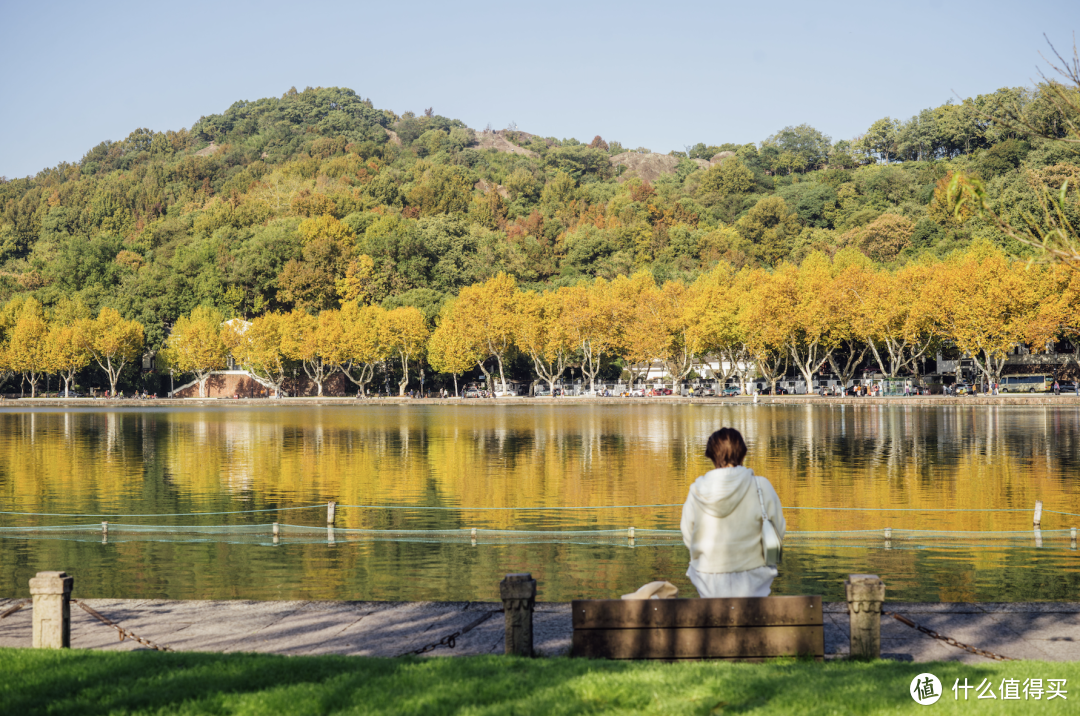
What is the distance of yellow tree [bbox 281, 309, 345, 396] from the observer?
10375 cm

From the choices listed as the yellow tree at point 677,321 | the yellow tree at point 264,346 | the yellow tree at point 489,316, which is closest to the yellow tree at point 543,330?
the yellow tree at point 489,316

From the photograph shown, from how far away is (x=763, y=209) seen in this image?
450 ft

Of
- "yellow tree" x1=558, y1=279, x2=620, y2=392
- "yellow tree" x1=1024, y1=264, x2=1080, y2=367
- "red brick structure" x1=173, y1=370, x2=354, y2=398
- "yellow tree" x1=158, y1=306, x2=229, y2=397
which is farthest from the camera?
"red brick structure" x1=173, y1=370, x2=354, y2=398

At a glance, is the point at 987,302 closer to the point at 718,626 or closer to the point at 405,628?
the point at 405,628

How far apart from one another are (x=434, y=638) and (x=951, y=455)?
100ft

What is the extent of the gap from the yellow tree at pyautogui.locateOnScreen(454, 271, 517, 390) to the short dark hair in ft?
290

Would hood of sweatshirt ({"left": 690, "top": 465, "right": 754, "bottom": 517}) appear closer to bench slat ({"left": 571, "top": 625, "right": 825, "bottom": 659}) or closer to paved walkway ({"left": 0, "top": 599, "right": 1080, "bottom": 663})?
bench slat ({"left": 571, "top": 625, "right": 825, "bottom": 659})

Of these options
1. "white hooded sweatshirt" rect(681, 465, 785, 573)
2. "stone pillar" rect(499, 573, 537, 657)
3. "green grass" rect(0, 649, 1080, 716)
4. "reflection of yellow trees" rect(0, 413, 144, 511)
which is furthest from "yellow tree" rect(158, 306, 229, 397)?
"white hooded sweatshirt" rect(681, 465, 785, 573)

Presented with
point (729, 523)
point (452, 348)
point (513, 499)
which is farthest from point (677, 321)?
point (729, 523)

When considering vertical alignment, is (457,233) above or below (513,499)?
above

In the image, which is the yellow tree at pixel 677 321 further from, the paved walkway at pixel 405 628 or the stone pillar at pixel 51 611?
the stone pillar at pixel 51 611

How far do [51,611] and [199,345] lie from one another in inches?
4177

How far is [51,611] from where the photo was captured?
864cm

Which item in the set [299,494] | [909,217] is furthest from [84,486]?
[909,217]
